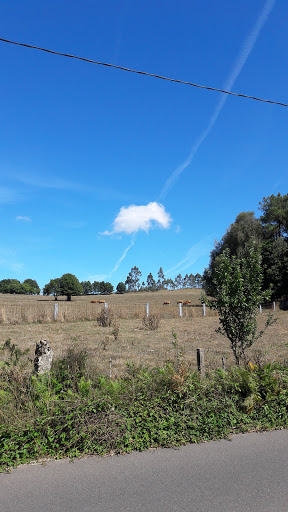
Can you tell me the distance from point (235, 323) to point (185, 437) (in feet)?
9.68

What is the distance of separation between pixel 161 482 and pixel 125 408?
1184 mm

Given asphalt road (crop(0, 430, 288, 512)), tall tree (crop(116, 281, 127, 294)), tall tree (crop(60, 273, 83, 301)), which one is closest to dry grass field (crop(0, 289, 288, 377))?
asphalt road (crop(0, 430, 288, 512))

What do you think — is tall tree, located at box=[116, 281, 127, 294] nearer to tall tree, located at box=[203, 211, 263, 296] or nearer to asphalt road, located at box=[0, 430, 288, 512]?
tall tree, located at box=[203, 211, 263, 296]

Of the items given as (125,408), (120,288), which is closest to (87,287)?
(120,288)

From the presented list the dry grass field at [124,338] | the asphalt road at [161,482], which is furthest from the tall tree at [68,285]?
the asphalt road at [161,482]

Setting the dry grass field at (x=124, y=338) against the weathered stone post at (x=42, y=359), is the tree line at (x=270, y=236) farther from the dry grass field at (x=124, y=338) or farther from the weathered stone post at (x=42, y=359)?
the weathered stone post at (x=42, y=359)

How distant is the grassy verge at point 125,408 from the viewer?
377 cm

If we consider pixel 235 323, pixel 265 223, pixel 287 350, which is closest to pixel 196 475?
pixel 235 323

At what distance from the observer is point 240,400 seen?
4781 mm

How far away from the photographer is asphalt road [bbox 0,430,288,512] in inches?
112

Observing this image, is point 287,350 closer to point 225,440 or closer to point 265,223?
point 225,440

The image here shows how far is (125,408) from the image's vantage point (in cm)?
428

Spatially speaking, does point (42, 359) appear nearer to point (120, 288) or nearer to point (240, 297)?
point (240, 297)

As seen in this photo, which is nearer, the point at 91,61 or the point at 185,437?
the point at 185,437
